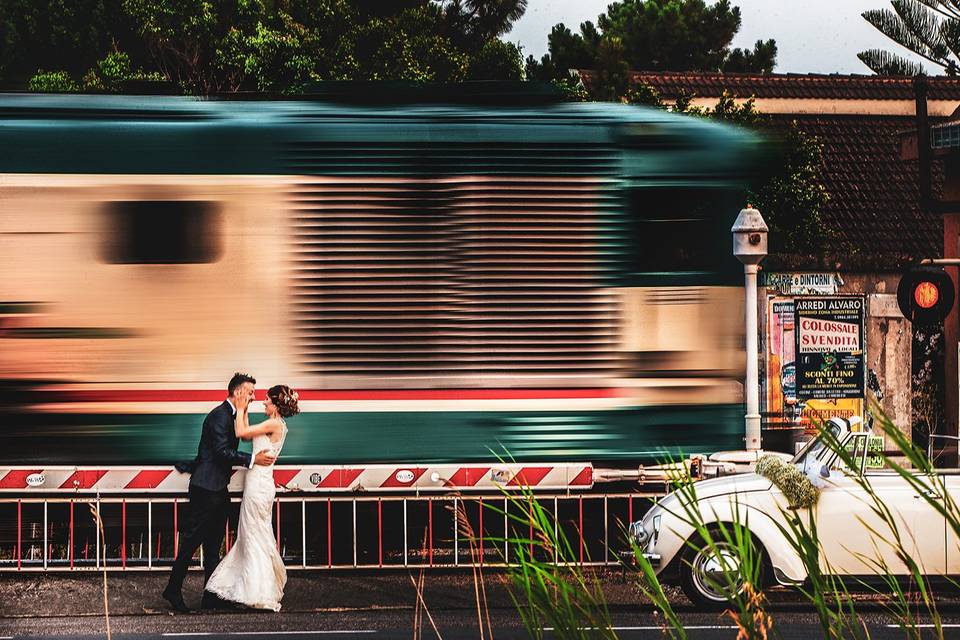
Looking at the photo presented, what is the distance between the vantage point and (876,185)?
2830 cm

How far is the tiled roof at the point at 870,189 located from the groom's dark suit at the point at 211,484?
1785 cm

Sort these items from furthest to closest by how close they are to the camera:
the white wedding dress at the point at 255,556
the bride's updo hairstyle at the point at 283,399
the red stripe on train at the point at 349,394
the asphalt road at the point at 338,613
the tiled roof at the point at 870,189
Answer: the tiled roof at the point at 870,189
the red stripe on train at the point at 349,394
the bride's updo hairstyle at the point at 283,399
the white wedding dress at the point at 255,556
the asphalt road at the point at 338,613


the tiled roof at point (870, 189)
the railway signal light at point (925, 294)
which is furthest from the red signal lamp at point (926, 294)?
the tiled roof at point (870, 189)

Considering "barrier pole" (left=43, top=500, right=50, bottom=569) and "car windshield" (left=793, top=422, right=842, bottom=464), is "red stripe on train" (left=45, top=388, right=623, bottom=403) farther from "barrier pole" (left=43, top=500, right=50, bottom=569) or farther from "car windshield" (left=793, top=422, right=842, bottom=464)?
"car windshield" (left=793, top=422, right=842, bottom=464)

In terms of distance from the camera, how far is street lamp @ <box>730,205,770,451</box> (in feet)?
54.4

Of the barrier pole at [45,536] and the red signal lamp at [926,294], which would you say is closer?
the barrier pole at [45,536]

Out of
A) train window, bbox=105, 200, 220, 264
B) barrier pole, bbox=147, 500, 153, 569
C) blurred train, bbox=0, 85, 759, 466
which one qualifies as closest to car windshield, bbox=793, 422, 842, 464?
blurred train, bbox=0, 85, 759, 466

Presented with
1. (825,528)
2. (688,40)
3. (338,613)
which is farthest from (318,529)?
(688,40)

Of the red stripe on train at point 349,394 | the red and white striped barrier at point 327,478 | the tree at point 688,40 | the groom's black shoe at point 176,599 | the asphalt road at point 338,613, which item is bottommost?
the asphalt road at point 338,613

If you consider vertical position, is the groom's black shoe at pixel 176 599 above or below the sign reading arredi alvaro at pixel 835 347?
below

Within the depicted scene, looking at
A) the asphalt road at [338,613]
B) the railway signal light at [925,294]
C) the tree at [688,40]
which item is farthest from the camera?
the tree at [688,40]

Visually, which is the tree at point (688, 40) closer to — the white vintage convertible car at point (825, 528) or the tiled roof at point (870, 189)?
the tiled roof at point (870, 189)

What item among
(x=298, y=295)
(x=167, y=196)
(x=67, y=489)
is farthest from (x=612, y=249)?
(x=67, y=489)

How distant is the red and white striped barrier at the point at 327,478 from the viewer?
1203cm
